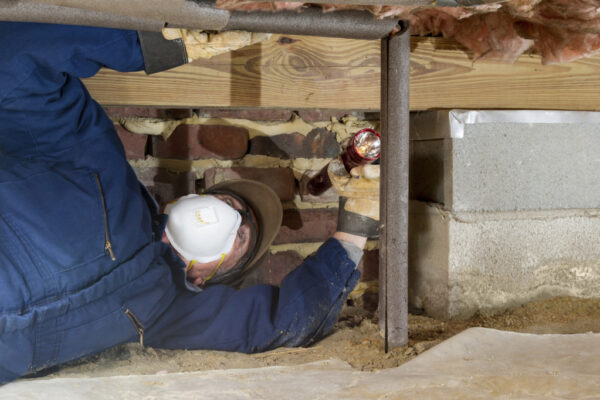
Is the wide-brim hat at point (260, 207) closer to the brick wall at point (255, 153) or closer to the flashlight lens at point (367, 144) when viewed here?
the brick wall at point (255, 153)

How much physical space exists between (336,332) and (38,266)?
2.40 ft

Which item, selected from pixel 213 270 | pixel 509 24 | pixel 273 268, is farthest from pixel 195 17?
pixel 273 268

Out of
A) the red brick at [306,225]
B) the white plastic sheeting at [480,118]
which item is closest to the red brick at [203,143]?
the red brick at [306,225]

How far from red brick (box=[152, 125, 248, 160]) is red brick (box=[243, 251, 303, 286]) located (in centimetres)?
34

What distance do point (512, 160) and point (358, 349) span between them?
2.06ft

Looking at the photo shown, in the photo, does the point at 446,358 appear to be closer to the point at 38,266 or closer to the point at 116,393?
the point at 116,393

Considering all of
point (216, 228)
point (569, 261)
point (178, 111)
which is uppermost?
point (178, 111)

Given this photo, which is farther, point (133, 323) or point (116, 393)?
point (133, 323)

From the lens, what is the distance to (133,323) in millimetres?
1121

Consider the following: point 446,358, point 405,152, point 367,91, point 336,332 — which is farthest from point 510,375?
point 367,91

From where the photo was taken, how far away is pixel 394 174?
883 mm

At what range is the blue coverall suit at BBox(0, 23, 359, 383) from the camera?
85 centimetres

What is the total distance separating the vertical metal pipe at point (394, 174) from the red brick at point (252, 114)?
22.1 inches

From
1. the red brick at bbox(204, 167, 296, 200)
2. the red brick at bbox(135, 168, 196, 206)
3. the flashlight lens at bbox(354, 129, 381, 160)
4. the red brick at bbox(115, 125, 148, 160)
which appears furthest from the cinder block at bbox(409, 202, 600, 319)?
the red brick at bbox(115, 125, 148, 160)
